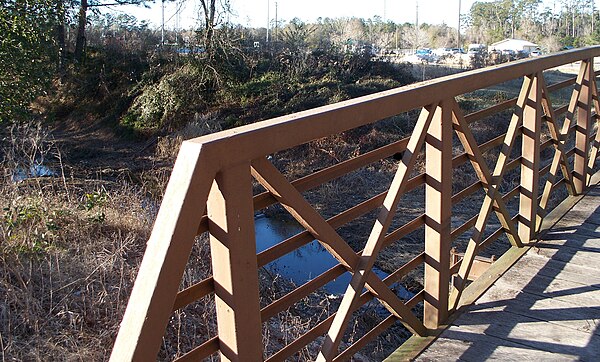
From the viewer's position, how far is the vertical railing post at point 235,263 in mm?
1537

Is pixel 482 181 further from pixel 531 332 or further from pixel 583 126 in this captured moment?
pixel 583 126

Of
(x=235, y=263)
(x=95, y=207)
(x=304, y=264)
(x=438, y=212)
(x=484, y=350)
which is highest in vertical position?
(x=235, y=263)

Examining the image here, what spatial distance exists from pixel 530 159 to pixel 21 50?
767cm

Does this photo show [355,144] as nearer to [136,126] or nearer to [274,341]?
[136,126]

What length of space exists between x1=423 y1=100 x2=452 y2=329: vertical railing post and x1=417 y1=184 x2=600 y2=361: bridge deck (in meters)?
0.13

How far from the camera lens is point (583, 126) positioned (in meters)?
4.46

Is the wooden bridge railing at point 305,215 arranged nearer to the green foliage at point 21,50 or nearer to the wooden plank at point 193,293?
the wooden plank at point 193,293

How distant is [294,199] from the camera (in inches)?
69.5

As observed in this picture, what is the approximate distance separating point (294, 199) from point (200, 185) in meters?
0.43

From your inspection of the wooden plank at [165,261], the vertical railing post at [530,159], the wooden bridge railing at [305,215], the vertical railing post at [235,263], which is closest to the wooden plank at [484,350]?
the wooden bridge railing at [305,215]

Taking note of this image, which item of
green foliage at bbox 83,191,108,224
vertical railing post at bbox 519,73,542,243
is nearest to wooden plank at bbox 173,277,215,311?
vertical railing post at bbox 519,73,542,243

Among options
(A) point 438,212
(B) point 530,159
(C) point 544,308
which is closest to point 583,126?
(B) point 530,159

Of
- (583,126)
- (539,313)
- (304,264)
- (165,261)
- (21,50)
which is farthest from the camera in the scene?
(21,50)

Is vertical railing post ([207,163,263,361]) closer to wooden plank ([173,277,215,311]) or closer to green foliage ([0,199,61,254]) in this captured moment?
wooden plank ([173,277,215,311])
